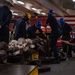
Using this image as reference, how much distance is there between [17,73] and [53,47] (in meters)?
4.97

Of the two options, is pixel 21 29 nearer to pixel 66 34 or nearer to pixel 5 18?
pixel 5 18

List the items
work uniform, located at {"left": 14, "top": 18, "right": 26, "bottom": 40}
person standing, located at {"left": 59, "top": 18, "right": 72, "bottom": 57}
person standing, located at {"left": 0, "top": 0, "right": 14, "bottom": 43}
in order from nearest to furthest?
person standing, located at {"left": 0, "top": 0, "right": 14, "bottom": 43}
work uniform, located at {"left": 14, "top": 18, "right": 26, "bottom": 40}
person standing, located at {"left": 59, "top": 18, "right": 72, "bottom": 57}

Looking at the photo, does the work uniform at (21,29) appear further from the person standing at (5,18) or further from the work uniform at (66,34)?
the work uniform at (66,34)

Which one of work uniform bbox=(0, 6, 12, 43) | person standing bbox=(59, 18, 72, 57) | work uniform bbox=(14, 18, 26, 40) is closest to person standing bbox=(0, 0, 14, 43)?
work uniform bbox=(0, 6, 12, 43)

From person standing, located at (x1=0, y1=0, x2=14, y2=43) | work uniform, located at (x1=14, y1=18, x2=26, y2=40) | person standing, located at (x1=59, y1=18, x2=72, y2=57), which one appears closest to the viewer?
person standing, located at (x1=0, y1=0, x2=14, y2=43)

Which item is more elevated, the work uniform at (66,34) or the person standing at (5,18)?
the person standing at (5,18)

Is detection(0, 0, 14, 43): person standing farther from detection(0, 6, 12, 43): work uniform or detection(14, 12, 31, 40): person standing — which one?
detection(14, 12, 31, 40): person standing

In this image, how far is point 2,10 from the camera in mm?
5703

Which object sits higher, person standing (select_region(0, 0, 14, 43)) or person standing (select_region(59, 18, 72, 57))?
person standing (select_region(0, 0, 14, 43))

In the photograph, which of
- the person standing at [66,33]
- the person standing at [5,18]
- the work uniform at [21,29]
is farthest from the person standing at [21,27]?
the person standing at [66,33]

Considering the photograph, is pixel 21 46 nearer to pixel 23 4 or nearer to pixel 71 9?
pixel 23 4

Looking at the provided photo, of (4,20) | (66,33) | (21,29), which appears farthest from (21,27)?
(66,33)

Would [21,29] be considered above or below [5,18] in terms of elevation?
below

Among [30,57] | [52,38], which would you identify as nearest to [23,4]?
[52,38]
